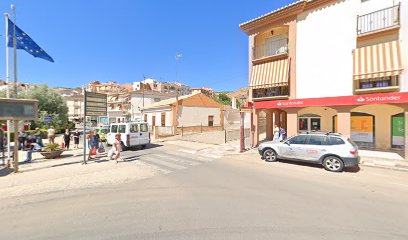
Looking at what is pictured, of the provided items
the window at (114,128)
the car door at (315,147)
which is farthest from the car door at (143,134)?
the car door at (315,147)

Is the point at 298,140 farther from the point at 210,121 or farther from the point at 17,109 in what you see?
the point at 210,121

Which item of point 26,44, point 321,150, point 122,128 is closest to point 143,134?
point 122,128

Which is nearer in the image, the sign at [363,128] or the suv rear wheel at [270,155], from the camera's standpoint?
the suv rear wheel at [270,155]

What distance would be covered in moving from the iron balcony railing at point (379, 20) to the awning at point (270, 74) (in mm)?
4186

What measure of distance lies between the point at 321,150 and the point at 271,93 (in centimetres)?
709

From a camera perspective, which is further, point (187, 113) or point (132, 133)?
point (187, 113)

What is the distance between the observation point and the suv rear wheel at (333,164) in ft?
27.2

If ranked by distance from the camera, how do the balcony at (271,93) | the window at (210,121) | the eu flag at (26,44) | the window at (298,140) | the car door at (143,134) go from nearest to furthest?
the window at (298,140) < the eu flag at (26,44) < the balcony at (271,93) < the car door at (143,134) < the window at (210,121)

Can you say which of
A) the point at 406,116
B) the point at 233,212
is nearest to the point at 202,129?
the point at 406,116

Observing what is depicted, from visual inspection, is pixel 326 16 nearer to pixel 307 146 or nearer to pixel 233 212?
pixel 307 146

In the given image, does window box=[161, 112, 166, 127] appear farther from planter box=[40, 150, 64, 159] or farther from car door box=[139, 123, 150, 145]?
planter box=[40, 150, 64, 159]

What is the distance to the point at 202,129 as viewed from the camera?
26.9 m

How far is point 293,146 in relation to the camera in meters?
9.54

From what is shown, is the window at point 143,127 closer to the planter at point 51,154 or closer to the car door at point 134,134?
the car door at point 134,134
